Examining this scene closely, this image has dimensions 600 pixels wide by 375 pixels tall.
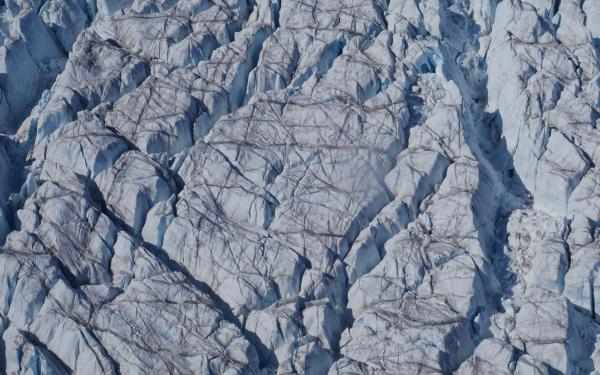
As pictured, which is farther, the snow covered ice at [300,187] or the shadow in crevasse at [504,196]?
the shadow in crevasse at [504,196]

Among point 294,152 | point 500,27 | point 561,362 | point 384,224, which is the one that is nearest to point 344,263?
point 384,224

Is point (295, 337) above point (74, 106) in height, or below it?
below

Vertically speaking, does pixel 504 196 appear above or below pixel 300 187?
below

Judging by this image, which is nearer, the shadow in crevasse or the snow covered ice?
the snow covered ice

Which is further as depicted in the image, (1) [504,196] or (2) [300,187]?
(1) [504,196]

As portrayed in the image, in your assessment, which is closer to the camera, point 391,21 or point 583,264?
point 583,264

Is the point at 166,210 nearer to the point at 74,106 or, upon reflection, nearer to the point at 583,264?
the point at 74,106

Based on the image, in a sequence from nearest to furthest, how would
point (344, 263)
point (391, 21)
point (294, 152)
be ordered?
point (344, 263)
point (294, 152)
point (391, 21)

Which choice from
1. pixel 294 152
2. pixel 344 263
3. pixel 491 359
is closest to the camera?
pixel 491 359
